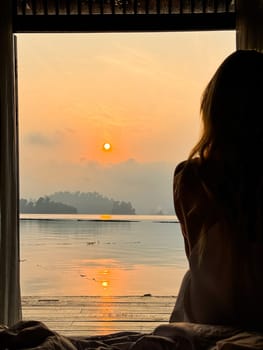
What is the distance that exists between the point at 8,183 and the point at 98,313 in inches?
72.2

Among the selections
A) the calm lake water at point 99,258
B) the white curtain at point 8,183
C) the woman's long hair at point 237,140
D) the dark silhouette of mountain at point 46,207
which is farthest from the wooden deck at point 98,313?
the woman's long hair at point 237,140

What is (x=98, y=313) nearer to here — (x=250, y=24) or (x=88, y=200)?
(x=250, y=24)

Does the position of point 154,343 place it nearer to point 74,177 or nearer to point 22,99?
point 22,99

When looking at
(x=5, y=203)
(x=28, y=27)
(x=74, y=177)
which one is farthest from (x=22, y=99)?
(x=74, y=177)

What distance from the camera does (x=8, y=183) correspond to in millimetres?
2879

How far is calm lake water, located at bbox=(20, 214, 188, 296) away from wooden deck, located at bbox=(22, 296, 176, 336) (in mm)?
243

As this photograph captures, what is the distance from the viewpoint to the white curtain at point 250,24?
2832 mm

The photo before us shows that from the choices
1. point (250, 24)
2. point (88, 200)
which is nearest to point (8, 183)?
point (250, 24)

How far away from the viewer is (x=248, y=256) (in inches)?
47.0

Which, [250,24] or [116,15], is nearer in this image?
[250,24]

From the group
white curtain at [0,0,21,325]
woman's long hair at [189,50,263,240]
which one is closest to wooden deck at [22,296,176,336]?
white curtain at [0,0,21,325]

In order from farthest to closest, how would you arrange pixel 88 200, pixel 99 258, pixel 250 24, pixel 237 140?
pixel 88 200 < pixel 99 258 < pixel 250 24 < pixel 237 140

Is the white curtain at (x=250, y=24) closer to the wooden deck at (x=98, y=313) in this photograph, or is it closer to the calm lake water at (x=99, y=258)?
the wooden deck at (x=98, y=313)

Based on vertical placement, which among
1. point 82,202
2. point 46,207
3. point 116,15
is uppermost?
point 116,15
